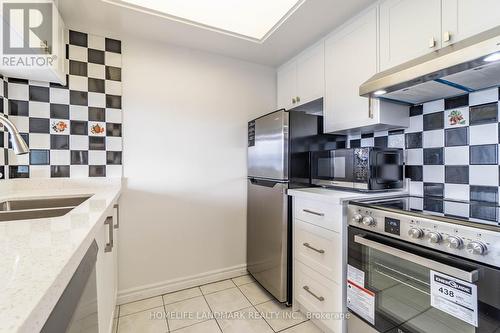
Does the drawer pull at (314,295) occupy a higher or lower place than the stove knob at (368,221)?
lower

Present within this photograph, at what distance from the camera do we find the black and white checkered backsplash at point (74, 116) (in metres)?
1.63

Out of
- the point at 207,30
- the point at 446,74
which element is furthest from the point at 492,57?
the point at 207,30

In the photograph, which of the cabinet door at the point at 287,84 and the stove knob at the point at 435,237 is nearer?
the stove knob at the point at 435,237

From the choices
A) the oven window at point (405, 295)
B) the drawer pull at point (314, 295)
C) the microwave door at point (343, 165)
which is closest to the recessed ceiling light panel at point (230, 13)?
the microwave door at point (343, 165)

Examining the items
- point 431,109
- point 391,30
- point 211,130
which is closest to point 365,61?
point 391,30

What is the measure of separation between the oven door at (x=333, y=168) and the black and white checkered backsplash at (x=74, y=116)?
159 centimetres

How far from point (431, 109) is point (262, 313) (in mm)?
1859

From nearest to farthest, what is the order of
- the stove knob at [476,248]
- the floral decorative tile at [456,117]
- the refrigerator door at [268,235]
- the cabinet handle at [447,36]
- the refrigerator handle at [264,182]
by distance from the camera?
the stove knob at [476,248] → the cabinet handle at [447,36] → the floral decorative tile at [456,117] → the refrigerator door at [268,235] → the refrigerator handle at [264,182]

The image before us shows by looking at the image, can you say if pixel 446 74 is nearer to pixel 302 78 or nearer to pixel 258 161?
pixel 302 78

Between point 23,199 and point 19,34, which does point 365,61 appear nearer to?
point 19,34

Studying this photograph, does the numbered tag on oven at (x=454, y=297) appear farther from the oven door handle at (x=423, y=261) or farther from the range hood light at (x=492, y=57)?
the range hood light at (x=492, y=57)

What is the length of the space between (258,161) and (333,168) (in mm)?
663

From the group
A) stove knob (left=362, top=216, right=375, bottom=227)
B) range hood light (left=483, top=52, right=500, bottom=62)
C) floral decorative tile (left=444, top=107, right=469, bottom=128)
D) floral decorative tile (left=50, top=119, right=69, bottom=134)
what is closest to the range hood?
range hood light (left=483, top=52, right=500, bottom=62)

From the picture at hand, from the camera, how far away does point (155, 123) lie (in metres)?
1.99
